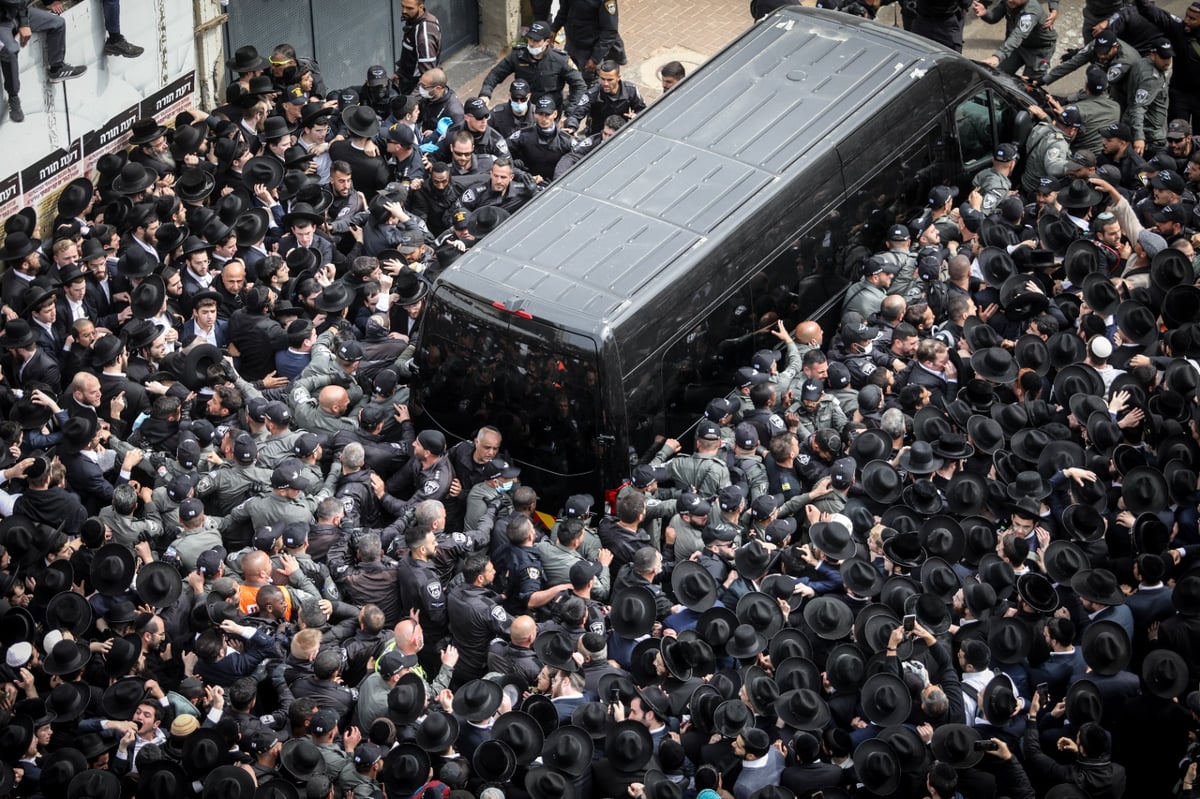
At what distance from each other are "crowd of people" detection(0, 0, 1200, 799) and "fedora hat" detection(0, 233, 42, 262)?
0.03 metres

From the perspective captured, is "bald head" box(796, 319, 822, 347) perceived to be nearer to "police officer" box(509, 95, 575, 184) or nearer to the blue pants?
"police officer" box(509, 95, 575, 184)

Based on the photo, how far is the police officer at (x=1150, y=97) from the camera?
14.1 metres

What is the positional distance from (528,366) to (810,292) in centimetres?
268

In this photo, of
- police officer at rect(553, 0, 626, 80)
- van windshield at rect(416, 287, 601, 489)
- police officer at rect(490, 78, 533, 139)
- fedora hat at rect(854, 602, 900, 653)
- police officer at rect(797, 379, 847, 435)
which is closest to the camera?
fedora hat at rect(854, 602, 900, 653)

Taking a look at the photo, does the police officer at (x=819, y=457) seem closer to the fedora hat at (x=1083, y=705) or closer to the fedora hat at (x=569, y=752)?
the fedora hat at (x=1083, y=705)

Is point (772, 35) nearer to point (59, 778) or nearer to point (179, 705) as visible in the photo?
point (179, 705)

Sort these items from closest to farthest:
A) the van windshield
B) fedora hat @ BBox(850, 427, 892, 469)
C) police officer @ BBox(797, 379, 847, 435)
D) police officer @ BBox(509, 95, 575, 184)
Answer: the van windshield, fedora hat @ BBox(850, 427, 892, 469), police officer @ BBox(797, 379, 847, 435), police officer @ BBox(509, 95, 575, 184)

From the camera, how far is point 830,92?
1181 cm

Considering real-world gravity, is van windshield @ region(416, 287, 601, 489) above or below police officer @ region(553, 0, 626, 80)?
above

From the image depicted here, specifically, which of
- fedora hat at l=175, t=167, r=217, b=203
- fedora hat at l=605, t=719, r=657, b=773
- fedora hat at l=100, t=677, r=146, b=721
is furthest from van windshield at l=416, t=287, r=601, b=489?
fedora hat at l=175, t=167, r=217, b=203

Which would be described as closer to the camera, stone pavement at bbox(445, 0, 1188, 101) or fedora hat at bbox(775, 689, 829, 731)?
fedora hat at bbox(775, 689, 829, 731)

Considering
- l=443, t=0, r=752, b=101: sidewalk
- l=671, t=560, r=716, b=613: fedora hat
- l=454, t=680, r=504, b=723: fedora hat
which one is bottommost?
l=443, t=0, r=752, b=101: sidewalk

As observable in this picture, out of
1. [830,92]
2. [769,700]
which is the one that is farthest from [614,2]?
[769,700]

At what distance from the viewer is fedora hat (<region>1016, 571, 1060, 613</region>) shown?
9.03 metres
